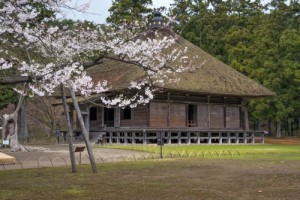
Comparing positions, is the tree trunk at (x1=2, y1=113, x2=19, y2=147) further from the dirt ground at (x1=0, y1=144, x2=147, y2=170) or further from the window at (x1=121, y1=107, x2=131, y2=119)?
the window at (x1=121, y1=107, x2=131, y2=119)

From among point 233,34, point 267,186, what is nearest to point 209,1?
point 233,34

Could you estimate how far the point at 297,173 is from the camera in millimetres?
12008

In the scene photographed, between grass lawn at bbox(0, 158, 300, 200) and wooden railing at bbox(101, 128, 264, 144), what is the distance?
15474 millimetres

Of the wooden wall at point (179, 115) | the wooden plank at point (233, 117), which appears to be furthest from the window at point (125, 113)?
the wooden plank at point (233, 117)

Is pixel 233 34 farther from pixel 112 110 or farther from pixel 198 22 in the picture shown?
pixel 112 110

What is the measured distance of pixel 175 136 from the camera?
30406mm

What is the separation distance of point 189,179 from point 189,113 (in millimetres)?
23198

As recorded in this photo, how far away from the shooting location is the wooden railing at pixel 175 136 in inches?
1163

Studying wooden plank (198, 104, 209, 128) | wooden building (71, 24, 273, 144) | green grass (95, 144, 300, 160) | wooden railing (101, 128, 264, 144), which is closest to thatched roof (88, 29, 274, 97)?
wooden building (71, 24, 273, 144)

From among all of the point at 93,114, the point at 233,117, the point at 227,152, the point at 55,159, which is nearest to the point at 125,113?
the point at 93,114

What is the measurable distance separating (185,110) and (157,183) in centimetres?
2200

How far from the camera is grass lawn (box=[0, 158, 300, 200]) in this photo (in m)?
8.25

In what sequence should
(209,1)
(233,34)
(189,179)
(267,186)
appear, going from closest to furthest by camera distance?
(267,186), (189,179), (233,34), (209,1)

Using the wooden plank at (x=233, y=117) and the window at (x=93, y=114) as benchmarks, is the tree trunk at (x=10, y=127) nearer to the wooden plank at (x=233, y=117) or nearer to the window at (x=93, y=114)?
the window at (x=93, y=114)
